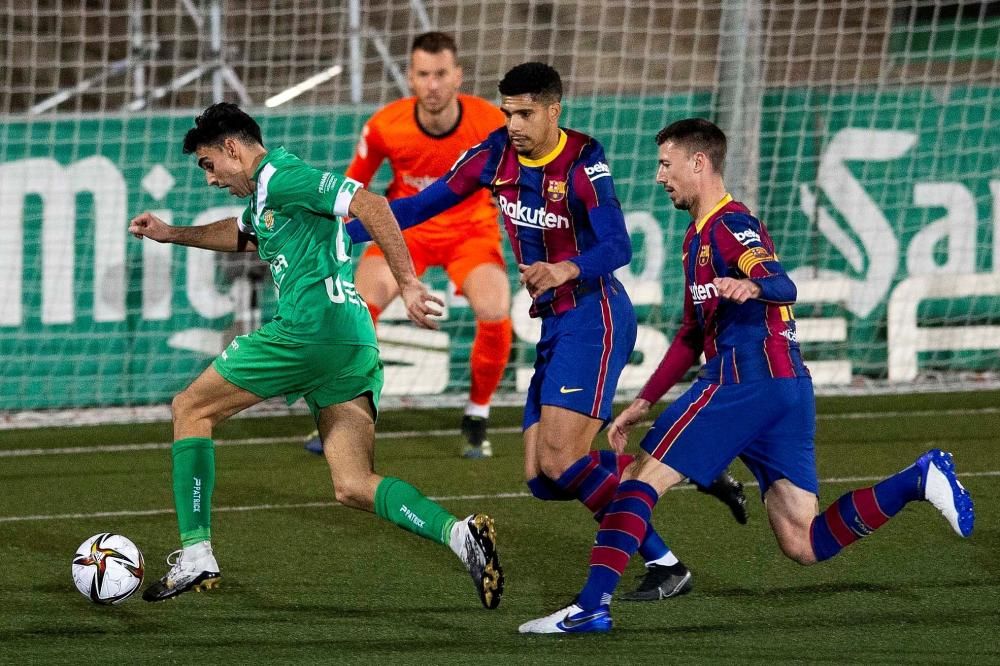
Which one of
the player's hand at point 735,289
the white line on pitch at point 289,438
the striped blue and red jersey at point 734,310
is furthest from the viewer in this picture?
the white line on pitch at point 289,438

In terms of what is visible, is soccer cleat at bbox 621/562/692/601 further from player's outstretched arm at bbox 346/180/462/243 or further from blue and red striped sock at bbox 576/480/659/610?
player's outstretched arm at bbox 346/180/462/243

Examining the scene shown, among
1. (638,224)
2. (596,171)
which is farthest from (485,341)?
(596,171)

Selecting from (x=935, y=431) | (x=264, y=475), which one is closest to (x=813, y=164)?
(x=935, y=431)

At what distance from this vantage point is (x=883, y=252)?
11289 mm

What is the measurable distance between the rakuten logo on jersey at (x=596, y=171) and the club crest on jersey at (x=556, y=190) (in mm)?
101

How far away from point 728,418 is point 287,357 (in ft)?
5.16

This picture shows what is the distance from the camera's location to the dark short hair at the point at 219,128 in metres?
5.48

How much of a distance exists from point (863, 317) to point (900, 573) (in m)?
5.73

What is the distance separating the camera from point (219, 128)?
18.0ft

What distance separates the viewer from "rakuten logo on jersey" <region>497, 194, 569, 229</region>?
5.91m

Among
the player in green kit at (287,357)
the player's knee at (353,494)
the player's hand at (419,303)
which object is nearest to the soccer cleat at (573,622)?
the player in green kit at (287,357)

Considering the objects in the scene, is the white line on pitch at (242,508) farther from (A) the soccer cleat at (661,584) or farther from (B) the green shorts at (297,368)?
(A) the soccer cleat at (661,584)

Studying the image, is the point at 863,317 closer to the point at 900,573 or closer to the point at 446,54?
the point at 446,54

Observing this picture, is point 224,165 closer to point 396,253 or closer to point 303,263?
point 303,263
